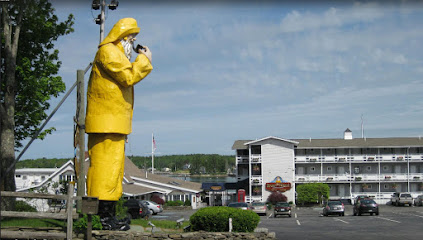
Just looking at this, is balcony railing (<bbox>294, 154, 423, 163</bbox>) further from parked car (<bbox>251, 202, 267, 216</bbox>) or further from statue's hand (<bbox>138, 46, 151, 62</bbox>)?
statue's hand (<bbox>138, 46, 151, 62</bbox>)

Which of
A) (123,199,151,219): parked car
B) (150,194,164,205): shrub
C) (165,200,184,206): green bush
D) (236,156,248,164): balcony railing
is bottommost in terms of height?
(165,200,184,206): green bush

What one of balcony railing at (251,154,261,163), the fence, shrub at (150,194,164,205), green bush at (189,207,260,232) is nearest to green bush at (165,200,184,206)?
shrub at (150,194,164,205)

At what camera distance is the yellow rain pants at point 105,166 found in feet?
43.2

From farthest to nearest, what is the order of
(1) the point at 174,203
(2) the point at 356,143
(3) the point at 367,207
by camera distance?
(2) the point at 356,143 < (1) the point at 174,203 < (3) the point at 367,207

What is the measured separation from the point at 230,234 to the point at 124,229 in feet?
12.1

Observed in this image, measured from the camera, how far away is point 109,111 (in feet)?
43.5

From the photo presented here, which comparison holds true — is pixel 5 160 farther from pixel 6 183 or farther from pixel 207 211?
pixel 207 211

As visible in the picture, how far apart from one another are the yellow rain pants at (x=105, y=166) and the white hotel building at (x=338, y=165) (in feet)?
159

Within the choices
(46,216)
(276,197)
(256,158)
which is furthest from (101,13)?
(256,158)

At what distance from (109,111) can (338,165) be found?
2154 inches

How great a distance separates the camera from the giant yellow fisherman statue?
43.2 feet

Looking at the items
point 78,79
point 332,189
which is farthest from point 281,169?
point 78,79

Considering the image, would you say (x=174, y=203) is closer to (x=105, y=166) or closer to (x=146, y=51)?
(x=105, y=166)

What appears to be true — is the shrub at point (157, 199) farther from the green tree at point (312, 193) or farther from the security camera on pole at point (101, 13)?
the security camera on pole at point (101, 13)
